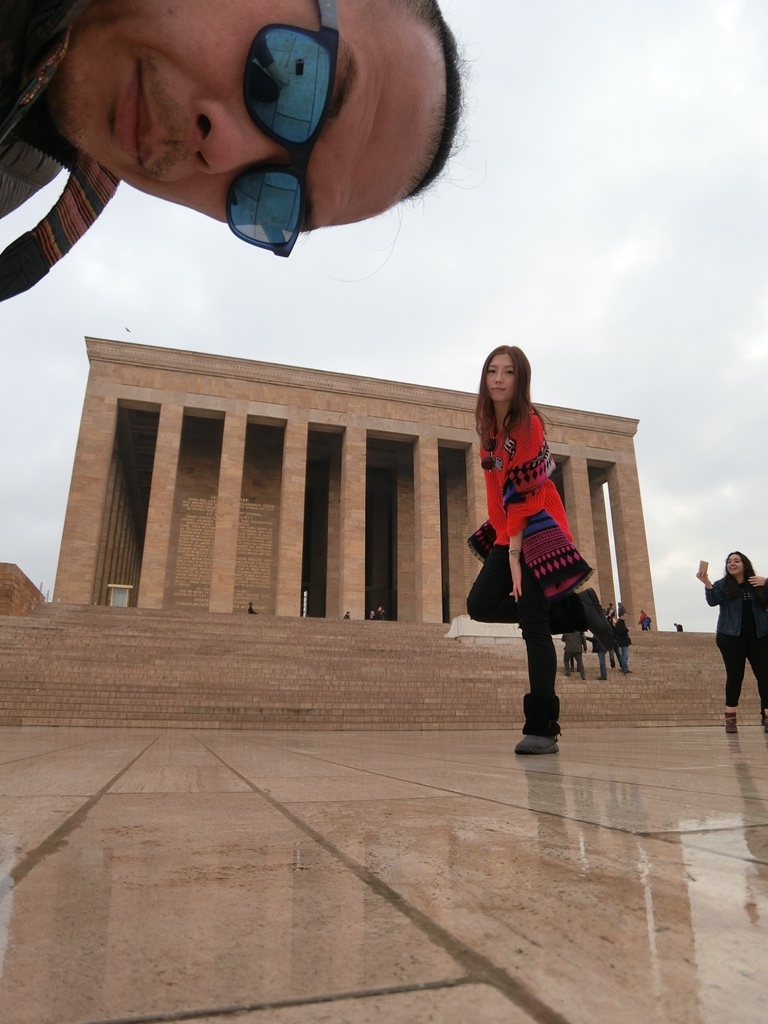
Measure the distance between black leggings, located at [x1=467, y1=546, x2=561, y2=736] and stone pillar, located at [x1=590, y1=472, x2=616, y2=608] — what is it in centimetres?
2506

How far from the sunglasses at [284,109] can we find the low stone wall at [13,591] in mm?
14709

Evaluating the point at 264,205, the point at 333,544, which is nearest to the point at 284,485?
the point at 333,544

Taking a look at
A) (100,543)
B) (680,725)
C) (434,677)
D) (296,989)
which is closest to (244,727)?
(434,677)

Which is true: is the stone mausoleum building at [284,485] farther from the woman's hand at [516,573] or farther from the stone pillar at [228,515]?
the woman's hand at [516,573]

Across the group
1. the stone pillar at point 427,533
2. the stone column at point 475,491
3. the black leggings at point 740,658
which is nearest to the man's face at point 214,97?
the black leggings at point 740,658

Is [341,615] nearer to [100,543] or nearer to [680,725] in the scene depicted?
[100,543]

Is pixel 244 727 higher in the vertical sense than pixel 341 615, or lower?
lower

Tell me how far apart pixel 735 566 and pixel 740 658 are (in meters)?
0.77

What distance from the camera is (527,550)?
11.1ft

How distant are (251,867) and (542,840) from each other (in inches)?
18.2

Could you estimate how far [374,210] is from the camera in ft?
6.96

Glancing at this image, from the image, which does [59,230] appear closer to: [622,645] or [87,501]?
[622,645]

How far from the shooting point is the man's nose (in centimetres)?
157

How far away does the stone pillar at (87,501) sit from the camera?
2209 centimetres
